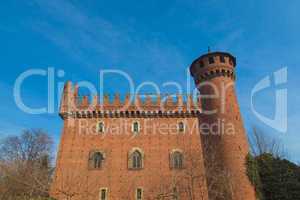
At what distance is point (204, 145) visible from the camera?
1013 inches

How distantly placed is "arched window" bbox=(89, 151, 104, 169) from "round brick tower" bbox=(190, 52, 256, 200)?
8.77m

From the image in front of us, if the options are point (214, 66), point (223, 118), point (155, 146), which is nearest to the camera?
point (155, 146)

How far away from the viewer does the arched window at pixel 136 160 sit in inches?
952

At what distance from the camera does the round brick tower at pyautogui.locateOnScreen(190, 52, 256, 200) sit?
23.7m

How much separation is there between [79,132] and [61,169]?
11.3 feet

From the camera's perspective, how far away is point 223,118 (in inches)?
1021

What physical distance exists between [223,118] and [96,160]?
11.5 m

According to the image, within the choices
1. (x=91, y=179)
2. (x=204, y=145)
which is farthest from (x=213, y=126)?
(x=91, y=179)

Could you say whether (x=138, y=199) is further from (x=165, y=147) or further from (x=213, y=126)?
(x=213, y=126)

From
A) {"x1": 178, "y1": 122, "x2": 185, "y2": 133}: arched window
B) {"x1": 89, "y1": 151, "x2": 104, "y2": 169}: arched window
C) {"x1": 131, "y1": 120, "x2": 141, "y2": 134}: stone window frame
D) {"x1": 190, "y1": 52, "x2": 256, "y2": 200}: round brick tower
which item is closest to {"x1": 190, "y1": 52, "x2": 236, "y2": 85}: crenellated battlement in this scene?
{"x1": 190, "y1": 52, "x2": 256, "y2": 200}: round brick tower

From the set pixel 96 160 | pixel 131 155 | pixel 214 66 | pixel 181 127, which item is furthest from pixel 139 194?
pixel 214 66

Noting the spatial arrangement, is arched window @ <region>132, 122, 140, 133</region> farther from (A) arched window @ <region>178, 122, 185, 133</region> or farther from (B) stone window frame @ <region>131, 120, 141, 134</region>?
(A) arched window @ <region>178, 122, 185, 133</region>

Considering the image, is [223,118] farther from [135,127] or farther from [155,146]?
[135,127]

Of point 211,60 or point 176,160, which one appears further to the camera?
point 211,60
